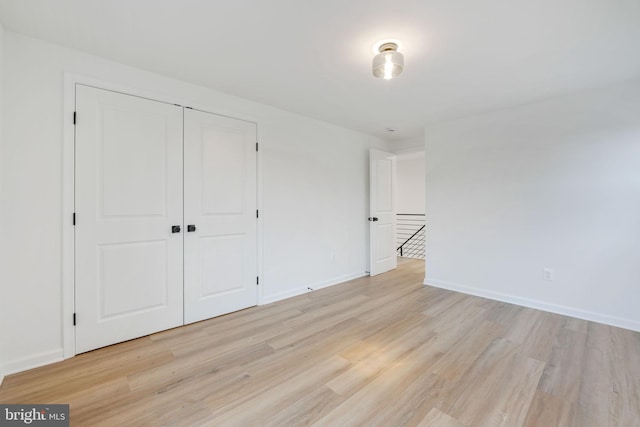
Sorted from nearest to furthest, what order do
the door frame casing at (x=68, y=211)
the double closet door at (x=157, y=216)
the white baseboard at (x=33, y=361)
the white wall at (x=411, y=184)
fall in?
1. the white baseboard at (x=33, y=361)
2. the door frame casing at (x=68, y=211)
3. the double closet door at (x=157, y=216)
4. the white wall at (x=411, y=184)

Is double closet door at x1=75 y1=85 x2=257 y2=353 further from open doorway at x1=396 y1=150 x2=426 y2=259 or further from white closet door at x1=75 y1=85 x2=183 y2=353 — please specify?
open doorway at x1=396 y1=150 x2=426 y2=259

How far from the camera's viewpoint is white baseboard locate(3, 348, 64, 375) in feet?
6.22

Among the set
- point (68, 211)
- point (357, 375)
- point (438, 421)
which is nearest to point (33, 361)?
point (68, 211)

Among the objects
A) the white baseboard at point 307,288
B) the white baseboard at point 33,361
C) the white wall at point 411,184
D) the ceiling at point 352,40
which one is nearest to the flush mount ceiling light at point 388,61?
the ceiling at point 352,40

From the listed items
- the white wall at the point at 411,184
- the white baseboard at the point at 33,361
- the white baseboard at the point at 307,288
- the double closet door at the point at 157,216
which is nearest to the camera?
the white baseboard at the point at 33,361

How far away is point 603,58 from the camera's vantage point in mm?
2203

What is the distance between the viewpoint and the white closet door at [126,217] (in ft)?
7.14

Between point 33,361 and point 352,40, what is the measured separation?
322 cm

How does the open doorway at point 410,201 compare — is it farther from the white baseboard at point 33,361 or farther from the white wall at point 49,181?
the white baseboard at point 33,361

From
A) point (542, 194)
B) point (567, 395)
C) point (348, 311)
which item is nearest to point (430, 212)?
point (542, 194)

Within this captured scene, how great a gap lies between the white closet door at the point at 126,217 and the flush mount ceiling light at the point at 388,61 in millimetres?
1849

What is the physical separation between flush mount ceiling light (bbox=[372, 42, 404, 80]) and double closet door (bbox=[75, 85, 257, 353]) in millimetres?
1627

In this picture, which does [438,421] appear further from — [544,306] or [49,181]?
[49,181]

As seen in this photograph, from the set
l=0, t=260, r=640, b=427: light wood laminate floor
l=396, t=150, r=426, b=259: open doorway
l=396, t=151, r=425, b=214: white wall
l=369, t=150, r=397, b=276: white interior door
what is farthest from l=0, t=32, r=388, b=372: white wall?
l=396, t=151, r=425, b=214: white wall
